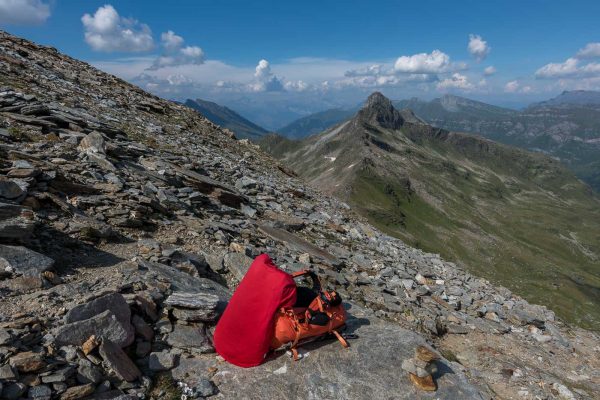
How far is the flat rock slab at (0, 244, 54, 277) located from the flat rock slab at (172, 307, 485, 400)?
449 cm

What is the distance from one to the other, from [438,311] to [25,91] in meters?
29.6

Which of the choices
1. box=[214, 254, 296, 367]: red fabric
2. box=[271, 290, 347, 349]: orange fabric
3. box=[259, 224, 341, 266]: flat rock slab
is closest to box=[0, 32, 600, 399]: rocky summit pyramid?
box=[259, 224, 341, 266]: flat rock slab

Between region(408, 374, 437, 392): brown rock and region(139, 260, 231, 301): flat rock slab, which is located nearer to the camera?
region(408, 374, 437, 392): brown rock

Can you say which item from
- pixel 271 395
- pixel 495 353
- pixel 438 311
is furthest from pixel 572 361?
pixel 271 395

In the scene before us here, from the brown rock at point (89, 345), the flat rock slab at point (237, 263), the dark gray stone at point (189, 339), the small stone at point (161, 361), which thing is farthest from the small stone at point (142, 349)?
the flat rock slab at point (237, 263)

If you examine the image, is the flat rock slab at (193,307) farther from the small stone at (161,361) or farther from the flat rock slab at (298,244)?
the flat rock slab at (298,244)

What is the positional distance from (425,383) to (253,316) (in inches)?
177

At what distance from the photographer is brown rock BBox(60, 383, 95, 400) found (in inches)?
266

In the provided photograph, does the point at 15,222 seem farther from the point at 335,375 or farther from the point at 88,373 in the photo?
the point at 335,375

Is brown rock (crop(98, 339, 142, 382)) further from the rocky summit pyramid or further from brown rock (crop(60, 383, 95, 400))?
brown rock (crop(60, 383, 95, 400))

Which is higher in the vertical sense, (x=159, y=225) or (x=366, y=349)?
(x=159, y=225)

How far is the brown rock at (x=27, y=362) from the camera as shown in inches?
265

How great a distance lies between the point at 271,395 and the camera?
845 centimetres

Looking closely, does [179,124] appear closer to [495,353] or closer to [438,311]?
[438,311]
